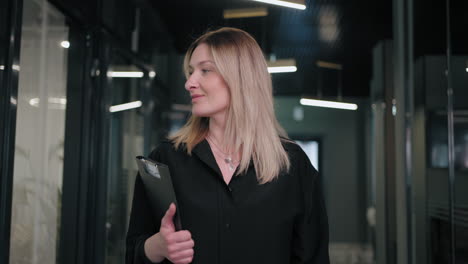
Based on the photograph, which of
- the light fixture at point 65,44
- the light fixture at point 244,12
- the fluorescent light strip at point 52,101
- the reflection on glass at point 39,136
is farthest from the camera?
the light fixture at point 244,12

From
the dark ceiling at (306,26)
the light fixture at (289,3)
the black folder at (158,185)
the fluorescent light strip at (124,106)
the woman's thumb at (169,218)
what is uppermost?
the dark ceiling at (306,26)

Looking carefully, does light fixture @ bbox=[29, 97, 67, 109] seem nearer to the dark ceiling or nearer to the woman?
the woman

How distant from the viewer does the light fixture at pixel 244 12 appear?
605 centimetres

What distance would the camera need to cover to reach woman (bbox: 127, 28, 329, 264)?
4.52ft

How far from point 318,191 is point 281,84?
8.57 metres

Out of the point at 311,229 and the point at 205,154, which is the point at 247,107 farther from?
the point at 311,229

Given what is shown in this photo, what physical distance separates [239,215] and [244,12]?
495 centimetres

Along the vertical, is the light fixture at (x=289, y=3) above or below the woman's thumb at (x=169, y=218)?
above

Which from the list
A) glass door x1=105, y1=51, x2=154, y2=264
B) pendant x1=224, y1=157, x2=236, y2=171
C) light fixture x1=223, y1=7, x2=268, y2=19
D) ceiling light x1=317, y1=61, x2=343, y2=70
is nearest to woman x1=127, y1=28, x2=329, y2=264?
pendant x1=224, y1=157, x2=236, y2=171

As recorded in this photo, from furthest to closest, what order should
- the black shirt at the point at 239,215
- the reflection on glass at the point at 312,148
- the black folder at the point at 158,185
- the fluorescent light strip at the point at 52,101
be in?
the reflection on glass at the point at 312,148
the fluorescent light strip at the point at 52,101
the black shirt at the point at 239,215
the black folder at the point at 158,185

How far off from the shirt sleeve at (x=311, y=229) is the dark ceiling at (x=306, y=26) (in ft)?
13.0

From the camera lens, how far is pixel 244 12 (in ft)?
19.9

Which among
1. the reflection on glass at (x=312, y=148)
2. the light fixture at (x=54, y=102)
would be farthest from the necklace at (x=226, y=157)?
the reflection on glass at (x=312, y=148)

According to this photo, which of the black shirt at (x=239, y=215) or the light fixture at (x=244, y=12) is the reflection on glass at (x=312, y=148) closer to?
the light fixture at (x=244, y=12)
